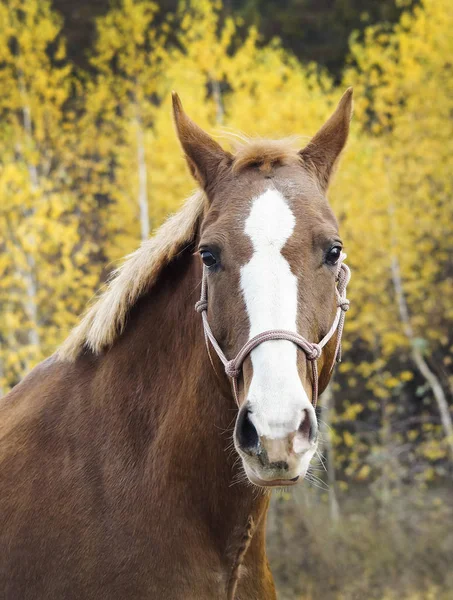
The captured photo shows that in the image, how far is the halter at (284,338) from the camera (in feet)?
6.93

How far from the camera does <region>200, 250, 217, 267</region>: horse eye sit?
7.75 ft

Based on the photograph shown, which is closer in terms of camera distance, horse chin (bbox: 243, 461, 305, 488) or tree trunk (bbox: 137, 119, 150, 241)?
horse chin (bbox: 243, 461, 305, 488)

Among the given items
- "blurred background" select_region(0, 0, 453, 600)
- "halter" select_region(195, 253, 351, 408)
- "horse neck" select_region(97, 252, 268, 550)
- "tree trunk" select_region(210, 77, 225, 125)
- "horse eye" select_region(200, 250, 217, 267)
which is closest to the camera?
"halter" select_region(195, 253, 351, 408)

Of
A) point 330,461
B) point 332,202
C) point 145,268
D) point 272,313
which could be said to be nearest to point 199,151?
point 145,268

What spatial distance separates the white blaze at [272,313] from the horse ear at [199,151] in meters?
0.31

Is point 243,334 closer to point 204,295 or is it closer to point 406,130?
point 204,295

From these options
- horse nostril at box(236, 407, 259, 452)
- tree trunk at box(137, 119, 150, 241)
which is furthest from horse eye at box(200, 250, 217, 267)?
tree trunk at box(137, 119, 150, 241)

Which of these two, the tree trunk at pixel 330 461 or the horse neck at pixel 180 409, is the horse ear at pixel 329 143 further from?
the tree trunk at pixel 330 461

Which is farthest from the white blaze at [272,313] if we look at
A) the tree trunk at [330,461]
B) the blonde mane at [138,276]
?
the tree trunk at [330,461]

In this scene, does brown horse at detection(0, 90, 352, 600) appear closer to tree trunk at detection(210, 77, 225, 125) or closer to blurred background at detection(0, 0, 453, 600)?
blurred background at detection(0, 0, 453, 600)

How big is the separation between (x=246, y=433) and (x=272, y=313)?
39 centimetres

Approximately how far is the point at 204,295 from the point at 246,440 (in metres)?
0.64

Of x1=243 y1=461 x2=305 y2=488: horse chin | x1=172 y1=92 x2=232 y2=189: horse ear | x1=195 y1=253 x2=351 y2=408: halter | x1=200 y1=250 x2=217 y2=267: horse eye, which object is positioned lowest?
x1=243 y1=461 x2=305 y2=488: horse chin

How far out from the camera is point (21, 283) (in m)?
11.7
